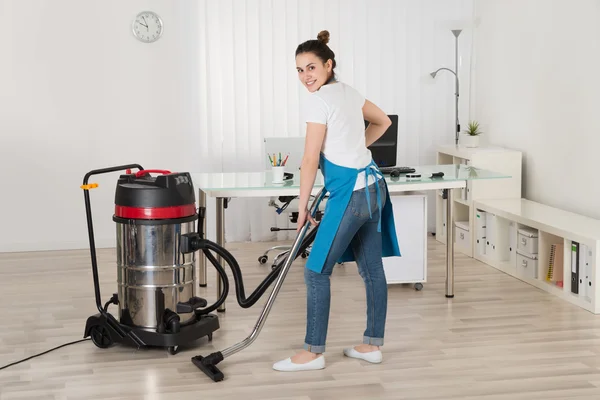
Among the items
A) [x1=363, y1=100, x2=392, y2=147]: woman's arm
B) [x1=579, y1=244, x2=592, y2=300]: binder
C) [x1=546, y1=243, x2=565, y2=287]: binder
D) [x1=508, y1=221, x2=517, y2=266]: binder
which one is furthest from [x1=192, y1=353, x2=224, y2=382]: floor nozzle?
[x1=508, y1=221, x2=517, y2=266]: binder

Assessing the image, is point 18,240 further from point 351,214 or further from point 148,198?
point 351,214

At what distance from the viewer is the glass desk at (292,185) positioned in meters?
4.16

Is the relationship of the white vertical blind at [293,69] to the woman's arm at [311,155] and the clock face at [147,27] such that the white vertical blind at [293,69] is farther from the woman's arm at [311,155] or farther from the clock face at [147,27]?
the woman's arm at [311,155]

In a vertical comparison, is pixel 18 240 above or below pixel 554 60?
below

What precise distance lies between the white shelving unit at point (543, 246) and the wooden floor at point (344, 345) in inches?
4.3

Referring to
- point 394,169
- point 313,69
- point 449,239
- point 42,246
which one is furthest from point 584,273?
point 42,246

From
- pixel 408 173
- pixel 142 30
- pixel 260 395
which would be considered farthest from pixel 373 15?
pixel 260 395

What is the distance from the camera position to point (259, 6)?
625cm

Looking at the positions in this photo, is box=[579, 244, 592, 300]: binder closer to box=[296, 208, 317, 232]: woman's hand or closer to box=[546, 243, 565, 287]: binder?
box=[546, 243, 565, 287]: binder

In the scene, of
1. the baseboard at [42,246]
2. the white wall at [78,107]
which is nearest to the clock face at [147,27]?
the white wall at [78,107]

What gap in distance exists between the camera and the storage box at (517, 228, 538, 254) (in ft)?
16.1

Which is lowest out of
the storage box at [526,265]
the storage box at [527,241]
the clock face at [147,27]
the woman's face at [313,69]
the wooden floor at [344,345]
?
the wooden floor at [344,345]

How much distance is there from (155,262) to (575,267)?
7.38 feet

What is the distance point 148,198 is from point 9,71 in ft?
9.43
